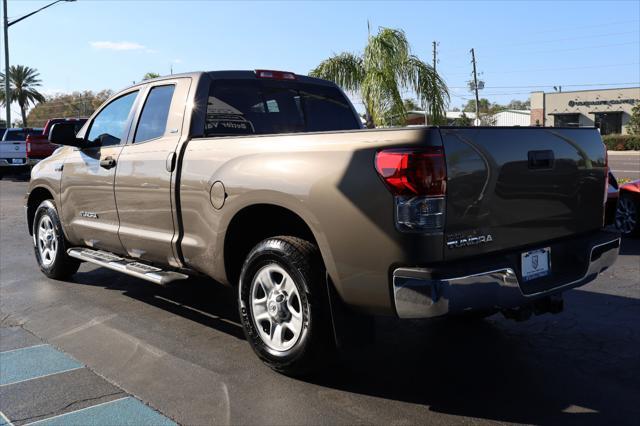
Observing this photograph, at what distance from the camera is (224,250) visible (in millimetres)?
4320

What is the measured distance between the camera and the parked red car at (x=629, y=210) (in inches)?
349

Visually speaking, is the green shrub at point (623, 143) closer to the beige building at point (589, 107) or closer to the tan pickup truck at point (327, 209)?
the beige building at point (589, 107)

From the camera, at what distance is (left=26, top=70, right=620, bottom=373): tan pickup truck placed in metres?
3.24

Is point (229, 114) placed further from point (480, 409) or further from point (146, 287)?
point (480, 409)

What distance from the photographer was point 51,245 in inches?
266

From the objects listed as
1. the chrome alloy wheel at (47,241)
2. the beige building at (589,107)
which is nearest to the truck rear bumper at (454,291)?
the chrome alloy wheel at (47,241)

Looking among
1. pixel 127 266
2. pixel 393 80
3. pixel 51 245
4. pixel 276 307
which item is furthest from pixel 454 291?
pixel 393 80

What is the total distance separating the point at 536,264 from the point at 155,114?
325 cm

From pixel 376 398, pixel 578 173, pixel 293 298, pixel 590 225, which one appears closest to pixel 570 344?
pixel 590 225

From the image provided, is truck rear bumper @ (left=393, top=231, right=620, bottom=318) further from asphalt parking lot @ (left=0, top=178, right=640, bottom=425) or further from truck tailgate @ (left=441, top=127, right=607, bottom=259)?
asphalt parking lot @ (left=0, top=178, right=640, bottom=425)

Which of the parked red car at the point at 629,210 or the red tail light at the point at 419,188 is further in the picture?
the parked red car at the point at 629,210

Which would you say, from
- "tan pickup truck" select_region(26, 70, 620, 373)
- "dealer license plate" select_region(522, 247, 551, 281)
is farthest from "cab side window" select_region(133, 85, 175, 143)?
"dealer license plate" select_region(522, 247, 551, 281)

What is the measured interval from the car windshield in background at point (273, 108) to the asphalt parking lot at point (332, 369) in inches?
63.1

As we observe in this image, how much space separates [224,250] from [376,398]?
Answer: 144 centimetres
